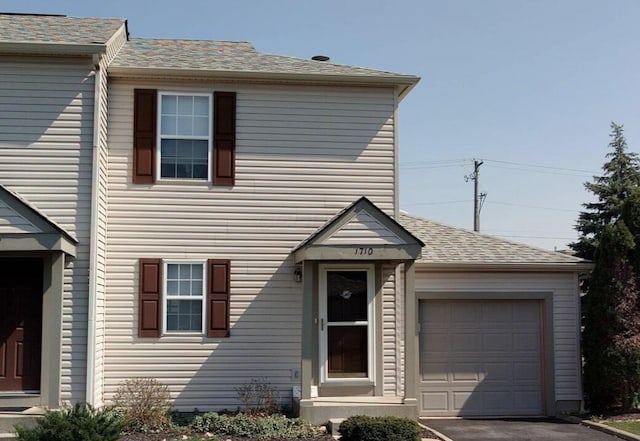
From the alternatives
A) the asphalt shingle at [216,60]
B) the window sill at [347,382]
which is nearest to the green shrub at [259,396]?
the window sill at [347,382]

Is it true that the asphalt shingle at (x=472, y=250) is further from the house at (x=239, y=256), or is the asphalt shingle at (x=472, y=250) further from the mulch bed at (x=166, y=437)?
the mulch bed at (x=166, y=437)

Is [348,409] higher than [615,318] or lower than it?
lower

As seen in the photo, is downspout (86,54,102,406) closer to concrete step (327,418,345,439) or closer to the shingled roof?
the shingled roof

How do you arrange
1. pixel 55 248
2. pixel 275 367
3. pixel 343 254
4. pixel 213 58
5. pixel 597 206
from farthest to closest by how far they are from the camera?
pixel 597 206 < pixel 213 58 < pixel 275 367 < pixel 343 254 < pixel 55 248

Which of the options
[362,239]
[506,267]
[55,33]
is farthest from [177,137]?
[506,267]

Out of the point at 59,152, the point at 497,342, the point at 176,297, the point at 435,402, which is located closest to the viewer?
the point at 59,152

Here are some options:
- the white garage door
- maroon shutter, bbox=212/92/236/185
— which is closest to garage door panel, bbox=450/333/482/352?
the white garage door

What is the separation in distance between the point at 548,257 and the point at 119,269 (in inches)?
303

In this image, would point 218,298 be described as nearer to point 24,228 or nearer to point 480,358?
point 24,228

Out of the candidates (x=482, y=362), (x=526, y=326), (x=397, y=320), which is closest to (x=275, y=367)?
(x=397, y=320)

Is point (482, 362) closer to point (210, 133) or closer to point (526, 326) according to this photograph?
point (526, 326)

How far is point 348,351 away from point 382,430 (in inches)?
114

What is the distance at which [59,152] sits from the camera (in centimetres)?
1111

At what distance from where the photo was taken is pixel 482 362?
1341 centimetres
